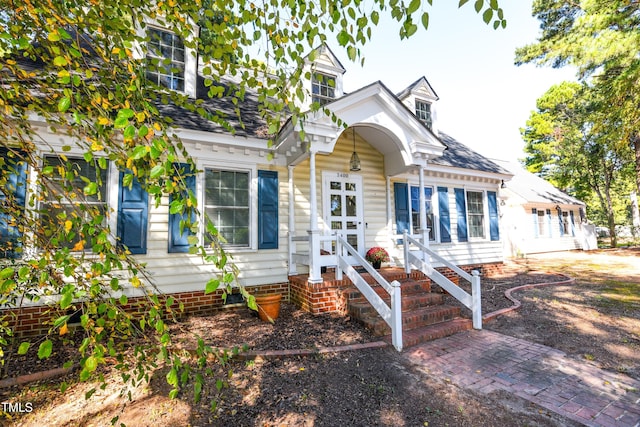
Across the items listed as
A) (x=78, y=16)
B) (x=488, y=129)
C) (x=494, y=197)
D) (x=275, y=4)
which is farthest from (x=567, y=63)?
(x=488, y=129)

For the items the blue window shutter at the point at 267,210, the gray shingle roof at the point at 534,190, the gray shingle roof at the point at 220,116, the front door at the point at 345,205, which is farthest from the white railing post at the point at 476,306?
the gray shingle roof at the point at 534,190

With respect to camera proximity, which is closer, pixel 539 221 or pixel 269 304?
pixel 269 304

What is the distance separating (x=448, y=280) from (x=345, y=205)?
3004 millimetres

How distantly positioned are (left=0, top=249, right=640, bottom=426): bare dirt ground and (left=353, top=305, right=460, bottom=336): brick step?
7.0 inches

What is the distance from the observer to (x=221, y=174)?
20.6 ft

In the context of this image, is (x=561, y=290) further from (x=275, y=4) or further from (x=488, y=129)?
(x=488, y=129)

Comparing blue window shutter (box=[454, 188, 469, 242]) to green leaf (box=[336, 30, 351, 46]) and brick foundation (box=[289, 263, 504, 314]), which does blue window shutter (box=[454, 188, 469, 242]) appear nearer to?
brick foundation (box=[289, 263, 504, 314])

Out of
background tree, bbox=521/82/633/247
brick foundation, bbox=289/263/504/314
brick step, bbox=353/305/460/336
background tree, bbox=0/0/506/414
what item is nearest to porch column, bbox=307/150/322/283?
brick foundation, bbox=289/263/504/314

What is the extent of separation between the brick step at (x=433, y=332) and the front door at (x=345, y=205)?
284 centimetres

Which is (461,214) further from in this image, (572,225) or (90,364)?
(572,225)

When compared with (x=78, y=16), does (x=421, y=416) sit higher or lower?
lower

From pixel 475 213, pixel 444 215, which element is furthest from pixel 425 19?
pixel 475 213

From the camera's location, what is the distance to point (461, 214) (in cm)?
921

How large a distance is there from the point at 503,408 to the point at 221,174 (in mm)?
5740
